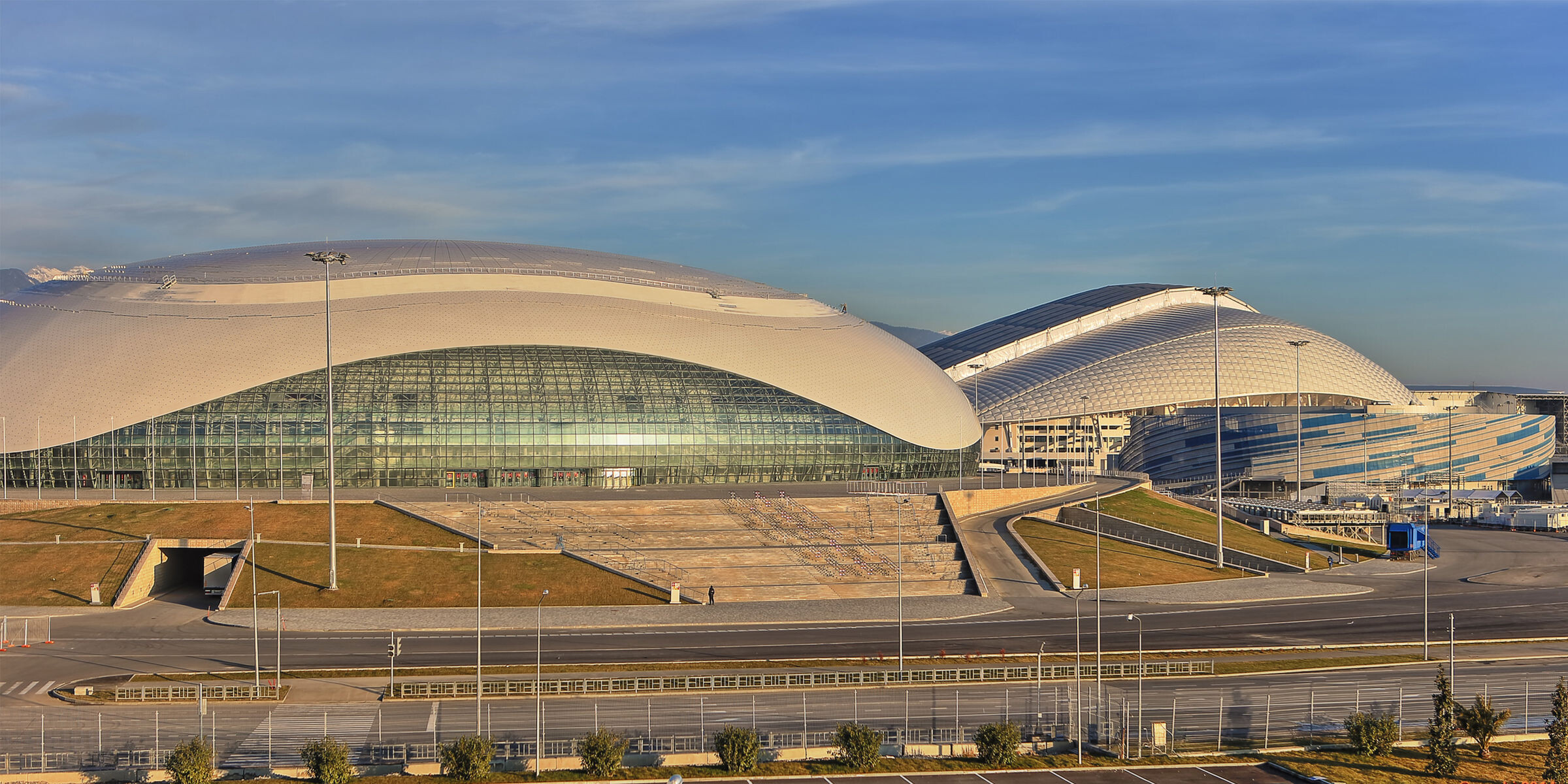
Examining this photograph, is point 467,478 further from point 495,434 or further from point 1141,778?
point 1141,778


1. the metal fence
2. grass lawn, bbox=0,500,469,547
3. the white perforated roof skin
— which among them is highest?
the white perforated roof skin

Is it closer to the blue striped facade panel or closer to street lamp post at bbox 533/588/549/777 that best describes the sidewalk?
street lamp post at bbox 533/588/549/777

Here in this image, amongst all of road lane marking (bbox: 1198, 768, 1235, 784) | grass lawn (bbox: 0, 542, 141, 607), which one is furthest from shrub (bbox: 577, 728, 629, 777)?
grass lawn (bbox: 0, 542, 141, 607)

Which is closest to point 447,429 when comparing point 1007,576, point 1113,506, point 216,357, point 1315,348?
point 216,357

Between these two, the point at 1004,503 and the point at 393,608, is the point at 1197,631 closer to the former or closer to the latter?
the point at 1004,503

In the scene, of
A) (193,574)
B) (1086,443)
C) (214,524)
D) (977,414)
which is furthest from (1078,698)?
(1086,443)
